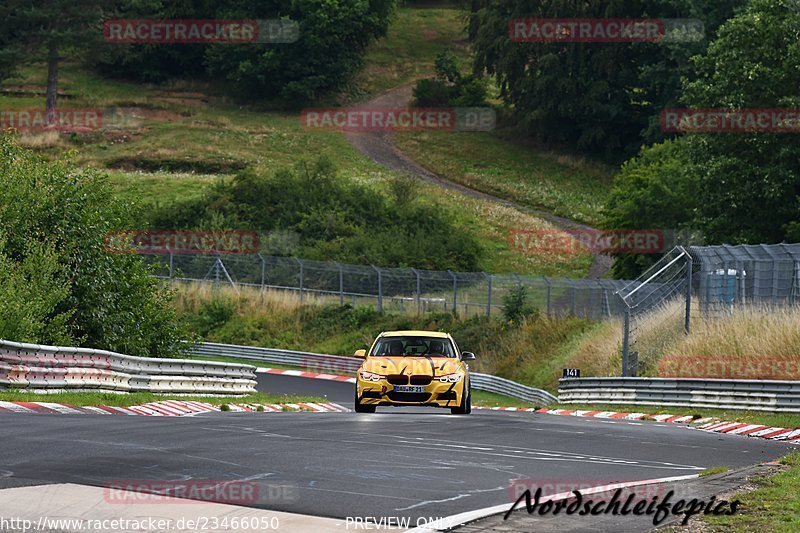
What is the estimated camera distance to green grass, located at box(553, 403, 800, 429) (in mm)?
23078

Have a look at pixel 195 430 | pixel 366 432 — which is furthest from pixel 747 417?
pixel 195 430

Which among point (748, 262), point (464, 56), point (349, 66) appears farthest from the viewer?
point (464, 56)

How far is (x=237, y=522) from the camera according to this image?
8953mm

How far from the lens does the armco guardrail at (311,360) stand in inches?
1533

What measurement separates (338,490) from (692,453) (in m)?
6.40

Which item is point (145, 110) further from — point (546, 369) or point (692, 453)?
point (692, 453)

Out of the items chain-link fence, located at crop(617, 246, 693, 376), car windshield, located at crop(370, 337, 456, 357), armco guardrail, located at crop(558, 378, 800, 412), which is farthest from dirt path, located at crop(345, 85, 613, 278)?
car windshield, located at crop(370, 337, 456, 357)

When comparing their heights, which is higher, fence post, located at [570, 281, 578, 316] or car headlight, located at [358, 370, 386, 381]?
fence post, located at [570, 281, 578, 316]

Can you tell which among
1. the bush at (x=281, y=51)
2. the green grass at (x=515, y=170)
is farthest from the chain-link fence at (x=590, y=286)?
the bush at (x=281, y=51)

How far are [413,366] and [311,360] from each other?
27156mm

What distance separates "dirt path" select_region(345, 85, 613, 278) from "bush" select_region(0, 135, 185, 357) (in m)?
40.7

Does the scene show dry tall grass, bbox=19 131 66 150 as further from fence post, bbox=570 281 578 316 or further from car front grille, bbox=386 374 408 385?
car front grille, bbox=386 374 408 385

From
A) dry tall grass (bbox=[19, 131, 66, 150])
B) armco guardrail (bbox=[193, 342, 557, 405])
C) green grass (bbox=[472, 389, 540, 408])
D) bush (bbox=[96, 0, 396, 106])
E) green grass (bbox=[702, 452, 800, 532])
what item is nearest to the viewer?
green grass (bbox=[702, 452, 800, 532])

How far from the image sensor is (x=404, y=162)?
3708 inches
